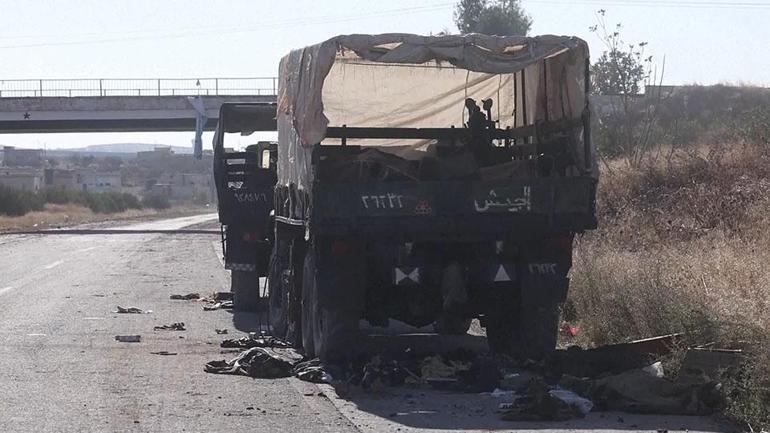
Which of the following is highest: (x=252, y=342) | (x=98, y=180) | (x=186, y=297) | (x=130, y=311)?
(x=252, y=342)

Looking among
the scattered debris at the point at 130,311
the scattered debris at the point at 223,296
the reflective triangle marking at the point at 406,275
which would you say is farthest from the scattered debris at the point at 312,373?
the scattered debris at the point at 223,296

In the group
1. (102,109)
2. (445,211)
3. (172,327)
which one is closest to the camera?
(445,211)

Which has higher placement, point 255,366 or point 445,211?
point 445,211

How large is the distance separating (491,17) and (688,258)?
267 ft

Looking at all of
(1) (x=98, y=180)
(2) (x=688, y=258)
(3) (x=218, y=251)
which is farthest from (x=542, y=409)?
(1) (x=98, y=180)

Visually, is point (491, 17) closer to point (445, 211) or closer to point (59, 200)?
point (59, 200)

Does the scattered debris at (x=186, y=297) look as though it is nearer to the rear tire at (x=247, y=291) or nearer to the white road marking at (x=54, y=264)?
the rear tire at (x=247, y=291)

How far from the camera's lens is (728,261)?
13320 mm

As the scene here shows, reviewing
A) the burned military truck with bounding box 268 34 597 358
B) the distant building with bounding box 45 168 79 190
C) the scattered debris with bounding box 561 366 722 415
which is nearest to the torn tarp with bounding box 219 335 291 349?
the burned military truck with bounding box 268 34 597 358

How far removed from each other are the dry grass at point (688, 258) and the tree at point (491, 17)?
69025mm

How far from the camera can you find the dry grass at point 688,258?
10.8 metres

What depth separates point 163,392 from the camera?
412 inches

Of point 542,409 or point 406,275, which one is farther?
point 406,275

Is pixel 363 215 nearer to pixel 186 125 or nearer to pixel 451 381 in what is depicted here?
pixel 451 381
